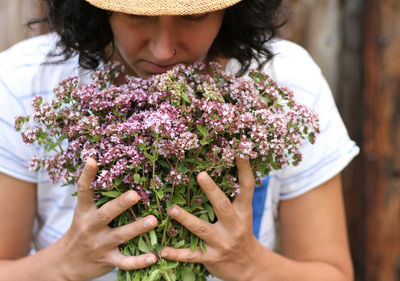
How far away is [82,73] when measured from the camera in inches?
59.9

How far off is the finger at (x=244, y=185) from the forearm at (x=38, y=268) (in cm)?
48

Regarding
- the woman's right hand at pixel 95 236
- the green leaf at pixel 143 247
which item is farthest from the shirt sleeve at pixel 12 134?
the green leaf at pixel 143 247

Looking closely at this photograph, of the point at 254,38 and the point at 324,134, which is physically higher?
the point at 254,38

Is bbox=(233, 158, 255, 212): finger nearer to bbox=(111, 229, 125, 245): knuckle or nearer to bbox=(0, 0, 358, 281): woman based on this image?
bbox=(0, 0, 358, 281): woman

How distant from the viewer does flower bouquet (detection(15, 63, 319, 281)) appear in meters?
0.97

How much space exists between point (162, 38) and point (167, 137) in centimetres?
28

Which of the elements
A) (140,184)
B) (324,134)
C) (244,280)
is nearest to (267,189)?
(324,134)

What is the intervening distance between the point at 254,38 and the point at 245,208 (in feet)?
1.70

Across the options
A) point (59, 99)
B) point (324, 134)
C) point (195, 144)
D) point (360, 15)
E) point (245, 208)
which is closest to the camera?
point (195, 144)

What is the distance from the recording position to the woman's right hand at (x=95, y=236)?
1.03 metres

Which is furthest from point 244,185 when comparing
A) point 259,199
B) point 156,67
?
point 259,199

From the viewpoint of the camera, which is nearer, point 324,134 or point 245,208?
point 245,208

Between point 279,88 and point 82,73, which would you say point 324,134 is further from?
point 82,73

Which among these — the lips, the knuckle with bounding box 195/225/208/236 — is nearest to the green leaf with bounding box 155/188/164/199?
the knuckle with bounding box 195/225/208/236
